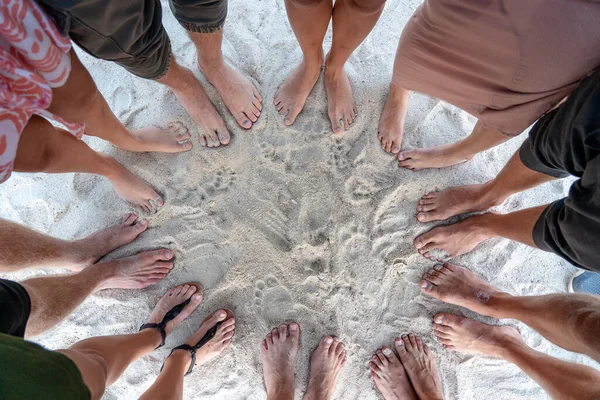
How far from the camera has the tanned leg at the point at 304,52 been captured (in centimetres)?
116

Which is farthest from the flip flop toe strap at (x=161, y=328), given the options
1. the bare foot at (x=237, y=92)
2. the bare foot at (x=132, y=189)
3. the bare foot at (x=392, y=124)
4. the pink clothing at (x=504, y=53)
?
the pink clothing at (x=504, y=53)

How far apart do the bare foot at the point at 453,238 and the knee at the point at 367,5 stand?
896 mm

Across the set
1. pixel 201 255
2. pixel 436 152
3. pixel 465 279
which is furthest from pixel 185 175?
pixel 465 279

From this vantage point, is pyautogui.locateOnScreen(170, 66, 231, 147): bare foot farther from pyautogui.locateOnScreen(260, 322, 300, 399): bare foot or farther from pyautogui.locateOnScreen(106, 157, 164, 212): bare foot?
pyautogui.locateOnScreen(260, 322, 300, 399): bare foot

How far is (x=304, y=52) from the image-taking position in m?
1.41

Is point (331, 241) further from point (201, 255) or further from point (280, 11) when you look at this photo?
point (280, 11)

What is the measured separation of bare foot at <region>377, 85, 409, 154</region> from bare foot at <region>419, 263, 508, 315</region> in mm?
552

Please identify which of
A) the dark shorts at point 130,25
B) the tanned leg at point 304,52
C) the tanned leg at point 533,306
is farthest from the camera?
the tanned leg at point 304,52

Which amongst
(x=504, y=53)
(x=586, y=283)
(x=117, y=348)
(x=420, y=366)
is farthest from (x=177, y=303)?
(x=586, y=283)

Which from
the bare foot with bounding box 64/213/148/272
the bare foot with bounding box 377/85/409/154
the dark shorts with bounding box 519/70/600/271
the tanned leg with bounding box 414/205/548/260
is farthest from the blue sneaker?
the bare foot with bounding box 64/213/148/272

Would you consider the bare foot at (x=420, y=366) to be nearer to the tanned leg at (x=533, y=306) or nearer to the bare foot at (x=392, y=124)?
the tanned leg at (x=533, y=306)

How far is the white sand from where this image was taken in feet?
5.16

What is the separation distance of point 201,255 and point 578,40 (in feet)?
4.63

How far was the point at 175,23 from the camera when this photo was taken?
1.76m
